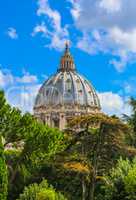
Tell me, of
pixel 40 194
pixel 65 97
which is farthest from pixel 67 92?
pixel 40 194

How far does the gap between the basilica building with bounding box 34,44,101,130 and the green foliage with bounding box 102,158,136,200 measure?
107461 mm

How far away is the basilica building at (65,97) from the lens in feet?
460

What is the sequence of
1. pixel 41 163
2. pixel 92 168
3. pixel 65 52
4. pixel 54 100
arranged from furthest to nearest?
1. pixel 65 52
2. pixel 54 100
3. pixel 41 163
4. pixel 92 168

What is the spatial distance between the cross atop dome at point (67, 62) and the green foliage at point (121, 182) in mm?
119909

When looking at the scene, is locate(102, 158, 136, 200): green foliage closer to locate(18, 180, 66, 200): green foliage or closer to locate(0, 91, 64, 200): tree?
locate(18, 180, 66, 200): green foliage

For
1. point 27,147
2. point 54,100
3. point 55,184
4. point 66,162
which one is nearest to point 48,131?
point 27,147

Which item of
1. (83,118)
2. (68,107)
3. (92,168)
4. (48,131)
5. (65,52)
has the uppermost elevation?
(65,52)

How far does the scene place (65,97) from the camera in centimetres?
14375

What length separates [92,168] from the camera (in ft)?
98.7

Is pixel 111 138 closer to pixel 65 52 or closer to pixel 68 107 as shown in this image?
pixel 68 107

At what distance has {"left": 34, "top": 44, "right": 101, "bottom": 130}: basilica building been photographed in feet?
460

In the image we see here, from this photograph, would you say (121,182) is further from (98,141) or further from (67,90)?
(67,90)

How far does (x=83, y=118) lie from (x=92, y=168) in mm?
2528

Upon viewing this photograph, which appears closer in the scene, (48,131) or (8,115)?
(8,115)
